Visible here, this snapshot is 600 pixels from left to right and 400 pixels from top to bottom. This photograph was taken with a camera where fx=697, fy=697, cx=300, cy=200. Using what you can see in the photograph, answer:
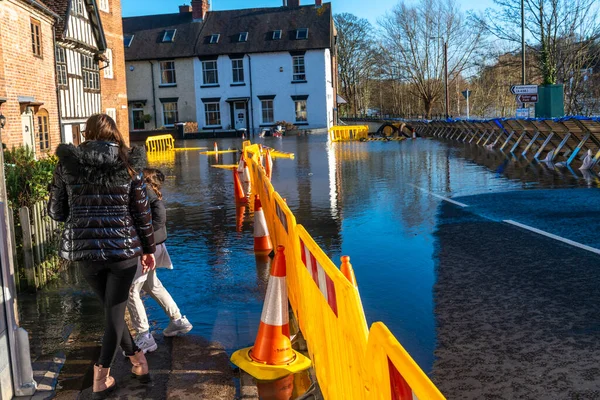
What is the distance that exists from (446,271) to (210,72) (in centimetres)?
4838

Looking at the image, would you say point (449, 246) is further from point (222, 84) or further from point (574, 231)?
point (222, 84)

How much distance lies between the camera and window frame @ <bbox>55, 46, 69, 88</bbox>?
24237 millimetres

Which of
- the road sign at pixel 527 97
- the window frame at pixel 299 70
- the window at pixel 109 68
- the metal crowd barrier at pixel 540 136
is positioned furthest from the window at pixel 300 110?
the road sign at pixel 527 97

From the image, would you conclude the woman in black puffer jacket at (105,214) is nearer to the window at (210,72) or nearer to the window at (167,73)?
the window at (210,72)

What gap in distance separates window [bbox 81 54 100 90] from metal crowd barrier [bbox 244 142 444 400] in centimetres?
2331

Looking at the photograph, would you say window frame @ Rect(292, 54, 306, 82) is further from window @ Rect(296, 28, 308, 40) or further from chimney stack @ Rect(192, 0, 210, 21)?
chimney stack @ Rect(192, 0, 210, 21)

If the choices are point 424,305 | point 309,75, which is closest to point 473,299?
point 424,305

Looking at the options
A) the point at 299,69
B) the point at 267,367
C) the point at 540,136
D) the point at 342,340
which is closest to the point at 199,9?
the point at 299,69

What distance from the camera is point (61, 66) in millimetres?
24828

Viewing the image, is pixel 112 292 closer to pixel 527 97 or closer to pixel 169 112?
pixel 527 97

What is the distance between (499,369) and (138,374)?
2491 mm

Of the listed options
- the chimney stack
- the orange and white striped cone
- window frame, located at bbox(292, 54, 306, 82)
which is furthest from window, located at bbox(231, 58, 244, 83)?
the orange and white striped cone

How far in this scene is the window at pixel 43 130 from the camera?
73.4ft

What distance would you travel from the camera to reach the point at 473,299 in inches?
259
